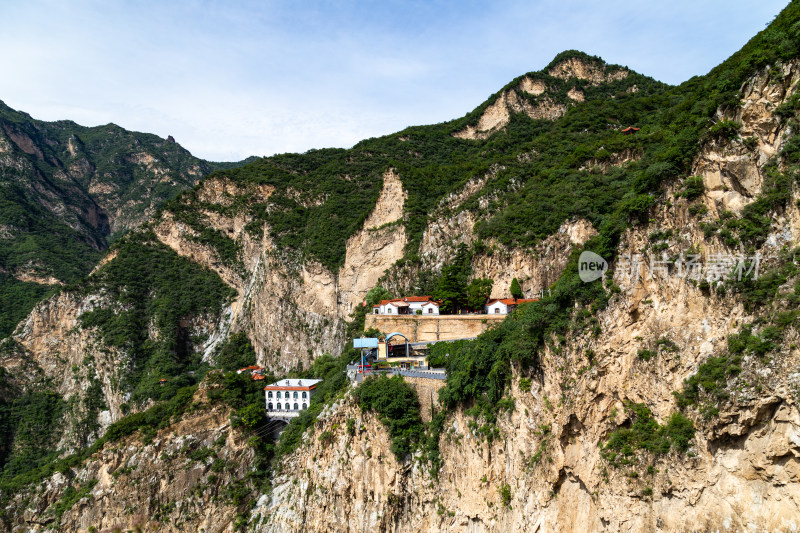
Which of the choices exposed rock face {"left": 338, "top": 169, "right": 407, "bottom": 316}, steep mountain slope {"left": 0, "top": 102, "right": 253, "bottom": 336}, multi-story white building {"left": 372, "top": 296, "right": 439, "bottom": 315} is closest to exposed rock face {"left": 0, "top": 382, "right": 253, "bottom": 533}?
multi-story white building {"left": 372, "top": 296, "right": 439, "bottom": 315}

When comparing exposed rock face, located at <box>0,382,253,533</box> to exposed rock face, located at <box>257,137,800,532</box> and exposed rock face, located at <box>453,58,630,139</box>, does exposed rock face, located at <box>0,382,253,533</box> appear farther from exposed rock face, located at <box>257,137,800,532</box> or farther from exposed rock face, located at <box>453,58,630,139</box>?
exposed rock face, located at <box>453,58,630,139</box>

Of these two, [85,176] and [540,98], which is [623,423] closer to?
[540,98]

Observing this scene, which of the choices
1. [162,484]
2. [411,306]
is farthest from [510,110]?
[162,484]

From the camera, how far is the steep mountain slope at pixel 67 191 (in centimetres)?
8812

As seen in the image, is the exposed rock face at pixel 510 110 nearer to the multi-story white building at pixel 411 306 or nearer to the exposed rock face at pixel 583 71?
the exposed rock face at pixel 583 71

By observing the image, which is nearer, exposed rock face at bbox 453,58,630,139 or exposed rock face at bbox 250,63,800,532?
exposed rock face at bbox 250,63,800,532

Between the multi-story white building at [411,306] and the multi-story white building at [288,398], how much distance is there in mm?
10975

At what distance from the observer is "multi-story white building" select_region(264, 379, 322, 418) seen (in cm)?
4288

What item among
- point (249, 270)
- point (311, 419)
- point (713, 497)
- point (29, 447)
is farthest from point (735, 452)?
point (29, 447)

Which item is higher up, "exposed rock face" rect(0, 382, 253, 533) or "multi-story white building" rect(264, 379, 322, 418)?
"multi-story white building" rect(264, 379, 322, 418)

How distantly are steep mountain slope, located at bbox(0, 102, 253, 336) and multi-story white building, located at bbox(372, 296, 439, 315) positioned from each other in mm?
69799

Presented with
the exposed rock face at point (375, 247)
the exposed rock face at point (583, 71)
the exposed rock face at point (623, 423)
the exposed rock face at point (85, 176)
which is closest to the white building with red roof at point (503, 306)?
the exposed rock face at point (623, 423)

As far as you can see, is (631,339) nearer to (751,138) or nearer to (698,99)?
(751,138)

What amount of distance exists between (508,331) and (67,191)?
151m
